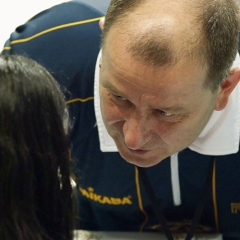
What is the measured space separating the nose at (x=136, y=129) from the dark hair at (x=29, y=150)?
0.29 ft

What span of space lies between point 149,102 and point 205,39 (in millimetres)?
110

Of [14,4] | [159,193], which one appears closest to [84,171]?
[159,193]

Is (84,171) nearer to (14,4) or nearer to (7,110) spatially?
(7,110)

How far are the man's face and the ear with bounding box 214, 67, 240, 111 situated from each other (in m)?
0.02

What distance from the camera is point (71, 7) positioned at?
0.97 metres

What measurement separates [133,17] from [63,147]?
199 mm

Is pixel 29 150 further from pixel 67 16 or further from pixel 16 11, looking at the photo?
pixel 16 11

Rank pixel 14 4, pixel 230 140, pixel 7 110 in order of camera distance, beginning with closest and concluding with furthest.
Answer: pixel 7 110 → pixel 230 140 → pixel 14 4

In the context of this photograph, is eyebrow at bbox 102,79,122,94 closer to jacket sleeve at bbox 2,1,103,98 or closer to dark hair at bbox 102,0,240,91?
dark hair at bbox 102,0,240,91

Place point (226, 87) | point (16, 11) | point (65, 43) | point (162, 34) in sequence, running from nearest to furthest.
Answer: point (162, 34) → point (226, 87) → point (65, 43) → point (16, 11)

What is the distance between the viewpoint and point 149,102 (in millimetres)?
666

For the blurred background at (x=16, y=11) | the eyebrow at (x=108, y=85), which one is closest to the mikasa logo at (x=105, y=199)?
the eyebrow at (x=108, y=85)

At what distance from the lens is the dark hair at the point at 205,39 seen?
2.09 ft

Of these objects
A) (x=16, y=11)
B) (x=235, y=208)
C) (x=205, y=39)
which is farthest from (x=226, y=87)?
(x=16, y=11)
